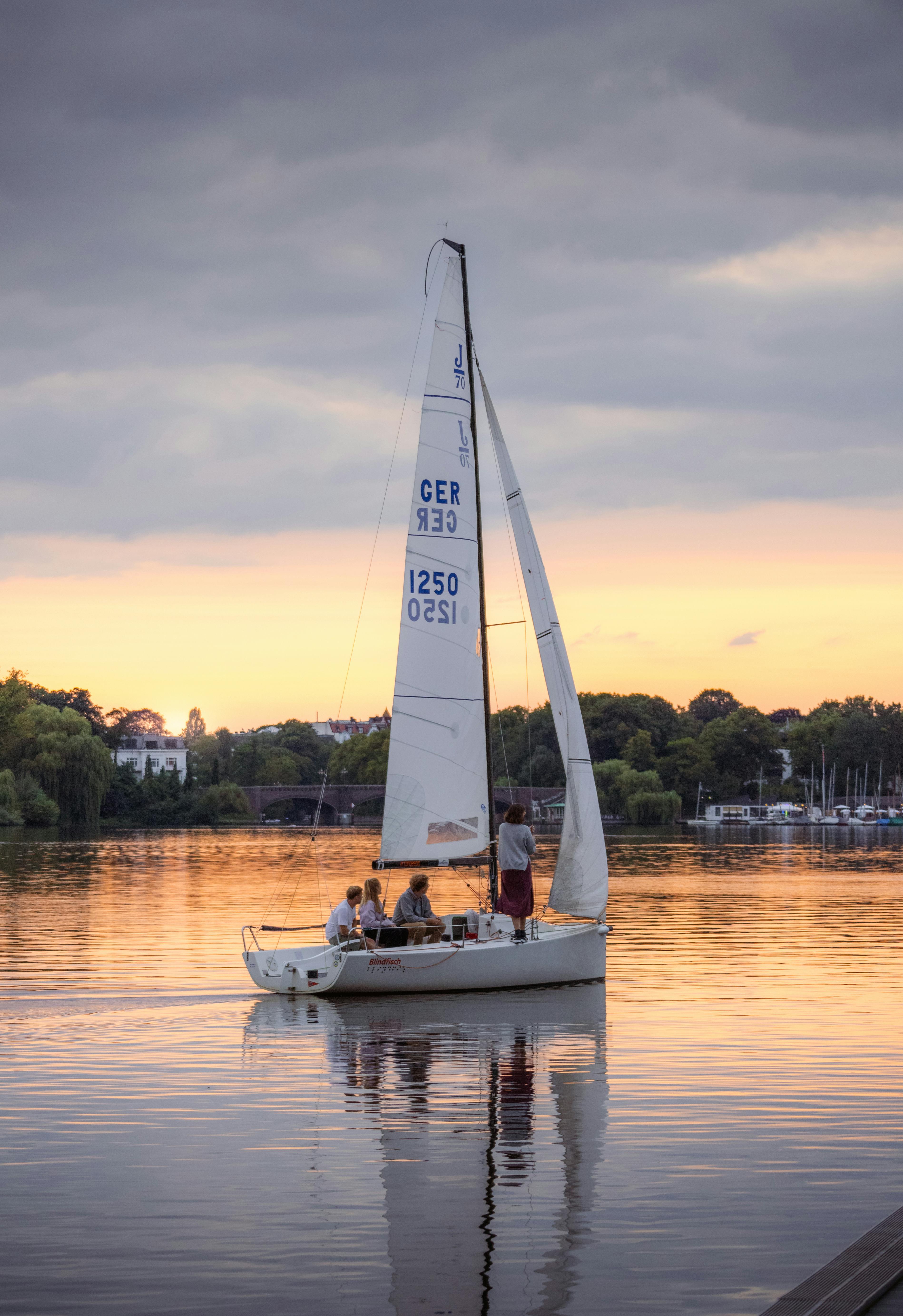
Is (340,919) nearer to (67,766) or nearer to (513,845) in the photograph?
(513,845)

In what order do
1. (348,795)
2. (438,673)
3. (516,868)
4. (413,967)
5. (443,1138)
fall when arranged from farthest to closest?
(348,795)
(438,673)
(516,868)
(413,967)
(443,1138)

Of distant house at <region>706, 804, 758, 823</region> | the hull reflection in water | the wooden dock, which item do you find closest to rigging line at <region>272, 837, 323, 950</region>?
the hull reflection in water

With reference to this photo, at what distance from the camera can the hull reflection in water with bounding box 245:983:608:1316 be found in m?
9.70

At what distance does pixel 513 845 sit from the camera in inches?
931

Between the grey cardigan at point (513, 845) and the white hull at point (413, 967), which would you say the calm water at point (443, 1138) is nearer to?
the white hull at point (413, 967)

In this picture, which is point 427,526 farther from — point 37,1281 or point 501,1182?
point 37,1281

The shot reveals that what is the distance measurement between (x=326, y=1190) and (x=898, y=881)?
5397cm

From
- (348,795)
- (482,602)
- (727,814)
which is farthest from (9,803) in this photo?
(727,814)

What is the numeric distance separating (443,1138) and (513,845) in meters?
10.2

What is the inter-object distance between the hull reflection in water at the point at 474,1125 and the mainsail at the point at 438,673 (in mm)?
2914

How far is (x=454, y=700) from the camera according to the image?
1000 inches

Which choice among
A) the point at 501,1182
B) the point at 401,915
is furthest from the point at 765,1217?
the point at 401,915

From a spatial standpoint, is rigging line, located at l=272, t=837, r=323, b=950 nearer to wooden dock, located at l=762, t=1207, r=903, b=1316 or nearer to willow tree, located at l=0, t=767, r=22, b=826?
wooden dock, located at l=762, t=1207, r=903, b=1316

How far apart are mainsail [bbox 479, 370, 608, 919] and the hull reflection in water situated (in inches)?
66.1
